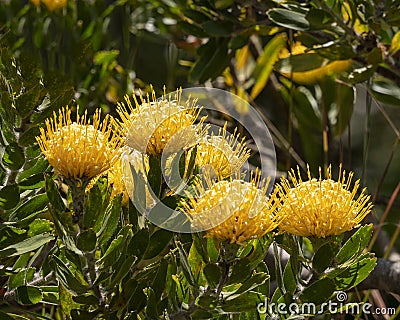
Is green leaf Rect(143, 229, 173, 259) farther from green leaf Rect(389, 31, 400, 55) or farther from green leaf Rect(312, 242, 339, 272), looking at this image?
green leaf Rect(389, 31, 400, 55)

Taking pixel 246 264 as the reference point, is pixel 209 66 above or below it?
below

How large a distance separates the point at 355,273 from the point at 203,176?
169 mm

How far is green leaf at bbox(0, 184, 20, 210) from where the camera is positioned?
0.71 meters

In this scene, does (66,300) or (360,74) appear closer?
(66,300)

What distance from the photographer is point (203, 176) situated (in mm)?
685

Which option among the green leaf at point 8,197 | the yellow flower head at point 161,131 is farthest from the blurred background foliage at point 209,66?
the yellow flower head at point 161,131

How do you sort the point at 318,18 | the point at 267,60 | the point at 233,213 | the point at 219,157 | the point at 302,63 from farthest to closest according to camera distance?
1. the point at 267,60
2. the point at 302,63
3. the point at 318,18
4. the point at 219,157
5. the point at 233,213

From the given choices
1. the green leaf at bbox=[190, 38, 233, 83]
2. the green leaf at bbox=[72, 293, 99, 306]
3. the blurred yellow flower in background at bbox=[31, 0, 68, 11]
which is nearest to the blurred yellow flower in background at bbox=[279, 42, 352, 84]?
the green leaf at bbox=[190, 38, 233, 83]

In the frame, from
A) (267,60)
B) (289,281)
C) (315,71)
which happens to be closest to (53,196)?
(289,281)

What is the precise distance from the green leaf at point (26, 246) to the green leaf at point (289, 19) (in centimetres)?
51

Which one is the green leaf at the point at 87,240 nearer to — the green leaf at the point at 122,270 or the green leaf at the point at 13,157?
the green leaf at the point at 122,270

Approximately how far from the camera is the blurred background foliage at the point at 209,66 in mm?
765

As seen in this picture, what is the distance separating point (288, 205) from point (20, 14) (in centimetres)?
99

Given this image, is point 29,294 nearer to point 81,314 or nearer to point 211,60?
point 81,314
